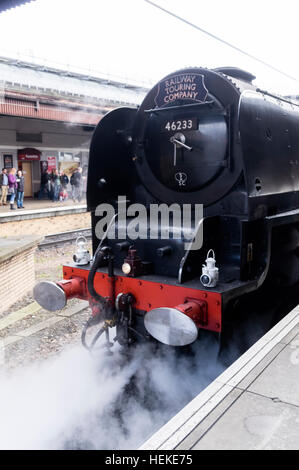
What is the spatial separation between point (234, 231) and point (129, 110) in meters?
1.75

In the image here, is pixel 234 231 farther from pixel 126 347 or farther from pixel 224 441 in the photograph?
pixel 224 441

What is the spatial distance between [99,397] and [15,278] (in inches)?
113

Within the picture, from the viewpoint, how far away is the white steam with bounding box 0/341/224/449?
10.2ft

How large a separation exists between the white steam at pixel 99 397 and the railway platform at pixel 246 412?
58 cm

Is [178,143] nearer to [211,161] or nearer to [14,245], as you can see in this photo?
[211,161]

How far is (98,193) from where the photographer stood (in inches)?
172

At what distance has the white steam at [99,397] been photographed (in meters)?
3.10

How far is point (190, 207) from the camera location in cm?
398

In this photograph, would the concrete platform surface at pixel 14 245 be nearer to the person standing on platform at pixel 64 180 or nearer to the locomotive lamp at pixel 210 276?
the locomotive lamp at pixel 210 276

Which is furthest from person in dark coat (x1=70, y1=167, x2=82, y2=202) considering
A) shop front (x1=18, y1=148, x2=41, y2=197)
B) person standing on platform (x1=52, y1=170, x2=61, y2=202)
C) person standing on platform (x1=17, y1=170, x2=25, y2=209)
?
person standing on platform (x1=17, y1=170, x2=25, y2=209)

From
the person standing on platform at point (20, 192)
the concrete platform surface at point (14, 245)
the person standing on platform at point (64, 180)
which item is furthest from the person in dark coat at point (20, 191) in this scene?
the concrete platform surface at point (14, 245)

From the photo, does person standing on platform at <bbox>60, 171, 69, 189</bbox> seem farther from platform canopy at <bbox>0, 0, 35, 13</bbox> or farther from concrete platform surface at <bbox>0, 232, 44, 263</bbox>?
platform canopy at <bbox>0, 0, 35, 13</bbox>

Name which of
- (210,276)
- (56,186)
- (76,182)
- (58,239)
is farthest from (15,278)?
(76,182)

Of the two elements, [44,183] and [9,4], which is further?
[44,183]
